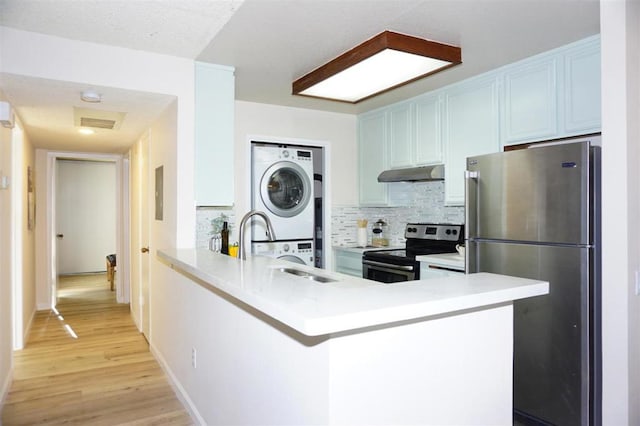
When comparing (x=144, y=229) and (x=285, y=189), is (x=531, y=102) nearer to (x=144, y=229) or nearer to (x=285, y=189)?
(x=285, y=189)

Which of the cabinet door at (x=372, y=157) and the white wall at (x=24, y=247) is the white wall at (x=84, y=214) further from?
the cabinet door at (x=372, y=157)

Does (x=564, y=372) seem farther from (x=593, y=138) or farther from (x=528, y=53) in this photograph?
(x=528, y=53)

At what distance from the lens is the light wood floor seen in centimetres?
274

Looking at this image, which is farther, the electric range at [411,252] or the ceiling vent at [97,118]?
the electric range at [411,252]

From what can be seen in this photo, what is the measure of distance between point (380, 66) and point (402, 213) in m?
2.14

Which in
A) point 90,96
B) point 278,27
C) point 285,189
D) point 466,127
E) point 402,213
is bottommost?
point 402,213

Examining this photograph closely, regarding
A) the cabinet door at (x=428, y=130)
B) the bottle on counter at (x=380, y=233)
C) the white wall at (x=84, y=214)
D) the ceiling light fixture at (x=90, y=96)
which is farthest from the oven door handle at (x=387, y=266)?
the white wall at (x=84, y=214)

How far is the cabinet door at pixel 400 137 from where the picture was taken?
13.1ft

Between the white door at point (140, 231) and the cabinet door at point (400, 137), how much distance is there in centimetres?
232

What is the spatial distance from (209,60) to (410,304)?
93.2 inches

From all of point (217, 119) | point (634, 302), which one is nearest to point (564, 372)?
point (634, 302)

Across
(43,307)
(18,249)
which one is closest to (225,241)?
(18,249)

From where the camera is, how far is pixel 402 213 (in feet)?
14.9

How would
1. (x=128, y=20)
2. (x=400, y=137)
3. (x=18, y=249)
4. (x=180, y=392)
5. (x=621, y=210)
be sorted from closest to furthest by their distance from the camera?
(x=621, y=210)
(x=128, y=20)
(x=180, y=392)
(x=18, y=249)
(x=400, y=137)
